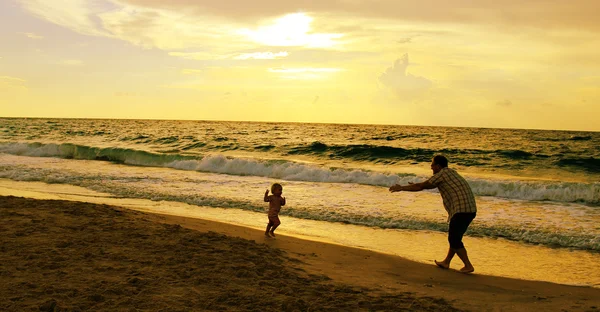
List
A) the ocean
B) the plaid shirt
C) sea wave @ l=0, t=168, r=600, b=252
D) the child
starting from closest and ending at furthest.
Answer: the plaid shirt < the ocean < the child < sea wave @ l=0, t=168, r=600, b=252

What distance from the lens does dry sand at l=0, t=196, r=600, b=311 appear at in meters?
4.80

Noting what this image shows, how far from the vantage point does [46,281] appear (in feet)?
16.5

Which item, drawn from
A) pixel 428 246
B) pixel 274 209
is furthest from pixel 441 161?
pixel 274 209

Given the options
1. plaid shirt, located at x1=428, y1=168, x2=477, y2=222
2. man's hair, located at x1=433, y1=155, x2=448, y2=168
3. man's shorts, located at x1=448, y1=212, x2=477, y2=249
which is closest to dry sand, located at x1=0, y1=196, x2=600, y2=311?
man's shorts, located at x1=448, y1=212, x2=477, y2=249

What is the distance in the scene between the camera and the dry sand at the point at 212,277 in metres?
4.80

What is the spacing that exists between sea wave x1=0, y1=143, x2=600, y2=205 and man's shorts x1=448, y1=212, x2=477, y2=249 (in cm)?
898

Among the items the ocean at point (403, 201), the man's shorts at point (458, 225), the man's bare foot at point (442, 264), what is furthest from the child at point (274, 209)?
the man's shorts at point (458, 225)

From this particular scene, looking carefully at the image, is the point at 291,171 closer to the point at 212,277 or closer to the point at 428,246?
the point at 428,246

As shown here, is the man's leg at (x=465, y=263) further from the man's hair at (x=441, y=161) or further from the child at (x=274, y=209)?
the child at (x=274, y=209)

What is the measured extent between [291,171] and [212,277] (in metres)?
15.3

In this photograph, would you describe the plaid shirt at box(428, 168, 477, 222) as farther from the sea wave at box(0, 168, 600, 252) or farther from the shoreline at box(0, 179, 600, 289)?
the sea wave at box(0, 168, 600, 252)

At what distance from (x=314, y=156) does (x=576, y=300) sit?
2355 cm

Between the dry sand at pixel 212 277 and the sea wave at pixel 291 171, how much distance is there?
9309 mm

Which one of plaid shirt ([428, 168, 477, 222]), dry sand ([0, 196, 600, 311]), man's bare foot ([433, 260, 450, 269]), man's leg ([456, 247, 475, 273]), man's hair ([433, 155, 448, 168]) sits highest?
man's hair ([433, 155, 448, 168])
